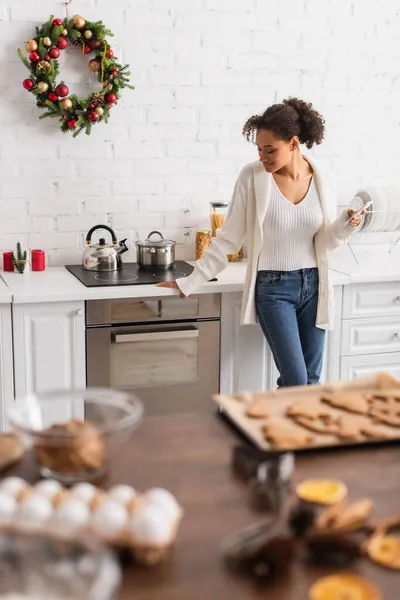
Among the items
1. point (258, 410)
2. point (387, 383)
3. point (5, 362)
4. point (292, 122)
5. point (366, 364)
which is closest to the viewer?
point (258, 410)

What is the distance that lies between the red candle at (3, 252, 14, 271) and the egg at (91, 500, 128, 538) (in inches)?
105

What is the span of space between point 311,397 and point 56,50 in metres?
2.37

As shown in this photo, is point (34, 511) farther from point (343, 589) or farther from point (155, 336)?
point (155, 336)

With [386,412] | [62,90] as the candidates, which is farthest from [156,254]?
[386,412]

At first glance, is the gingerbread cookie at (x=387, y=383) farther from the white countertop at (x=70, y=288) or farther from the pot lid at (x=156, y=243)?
the pot lid at (x=156, y=243)

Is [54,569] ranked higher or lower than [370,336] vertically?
higher

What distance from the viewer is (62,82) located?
383 cm

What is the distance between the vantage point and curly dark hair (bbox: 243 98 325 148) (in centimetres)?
330

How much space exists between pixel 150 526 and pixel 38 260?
2.72 m

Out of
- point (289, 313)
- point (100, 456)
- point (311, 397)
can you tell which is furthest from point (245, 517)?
point (289, 313)

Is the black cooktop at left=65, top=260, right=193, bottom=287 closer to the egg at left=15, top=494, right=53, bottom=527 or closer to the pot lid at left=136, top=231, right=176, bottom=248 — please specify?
the pot lid at left=136, top=231, right=176, bottom=248

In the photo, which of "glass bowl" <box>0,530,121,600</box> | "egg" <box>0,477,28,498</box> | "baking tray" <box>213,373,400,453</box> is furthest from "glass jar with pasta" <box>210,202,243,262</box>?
"glass bowl" <box>0,530,121,600</box>

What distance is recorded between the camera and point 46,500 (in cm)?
135

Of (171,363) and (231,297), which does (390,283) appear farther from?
(171,363)
